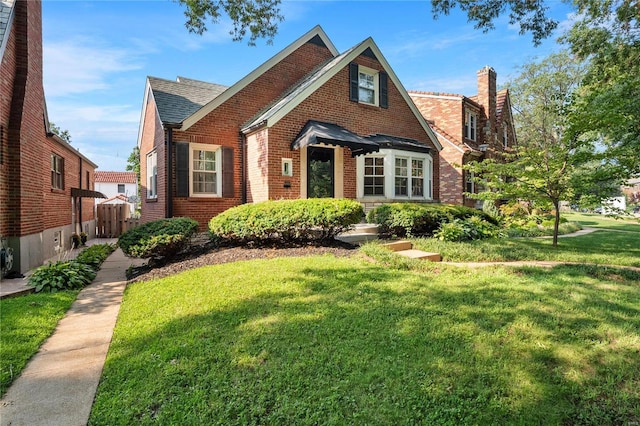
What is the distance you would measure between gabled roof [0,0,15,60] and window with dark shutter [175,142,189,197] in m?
4.32

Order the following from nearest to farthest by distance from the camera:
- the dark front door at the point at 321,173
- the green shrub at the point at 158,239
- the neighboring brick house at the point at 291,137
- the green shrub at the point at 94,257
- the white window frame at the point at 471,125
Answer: the green shrub at the point at 158,239
the green shrub at the point at 94,257
the neighboring brick house at the point at 291,137
the dark front door at the point at 321,173
the white window frame at the point at 471,125

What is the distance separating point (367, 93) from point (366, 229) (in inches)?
227

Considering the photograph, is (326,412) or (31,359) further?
(31,359)

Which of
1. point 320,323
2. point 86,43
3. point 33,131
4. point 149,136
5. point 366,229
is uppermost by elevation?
point 86,43

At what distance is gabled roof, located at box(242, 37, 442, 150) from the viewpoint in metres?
10.5

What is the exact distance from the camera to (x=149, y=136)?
13938mm

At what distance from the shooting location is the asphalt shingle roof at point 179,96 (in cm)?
1168

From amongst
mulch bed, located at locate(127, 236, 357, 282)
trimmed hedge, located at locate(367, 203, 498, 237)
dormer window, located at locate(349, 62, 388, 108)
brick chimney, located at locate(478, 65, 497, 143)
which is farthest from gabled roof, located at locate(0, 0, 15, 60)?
brick chimney, located at locate(478, 65, 497, 143)

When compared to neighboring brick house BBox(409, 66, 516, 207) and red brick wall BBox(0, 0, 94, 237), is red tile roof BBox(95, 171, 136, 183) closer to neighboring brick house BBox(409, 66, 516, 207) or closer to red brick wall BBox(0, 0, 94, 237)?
neighboring brick house BBox(409, 66, 516, 207)

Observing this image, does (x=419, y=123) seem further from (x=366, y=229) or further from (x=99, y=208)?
(x=99, y=208)

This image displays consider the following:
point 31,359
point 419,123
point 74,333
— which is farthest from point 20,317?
point 419,123

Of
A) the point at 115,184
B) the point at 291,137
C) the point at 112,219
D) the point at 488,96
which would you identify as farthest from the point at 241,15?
the point at 115,184

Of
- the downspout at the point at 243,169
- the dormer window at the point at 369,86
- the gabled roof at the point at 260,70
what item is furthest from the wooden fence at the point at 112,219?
the dormer window at the point at 369,86

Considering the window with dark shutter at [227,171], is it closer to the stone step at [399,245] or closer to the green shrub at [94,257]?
the green shrub at [94,257]
